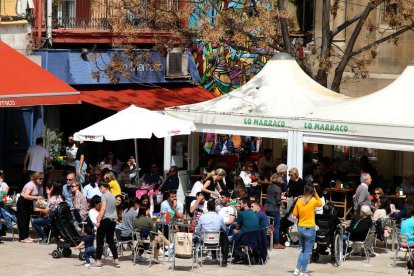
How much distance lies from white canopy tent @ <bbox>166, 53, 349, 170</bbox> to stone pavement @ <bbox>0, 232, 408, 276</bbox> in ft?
11.3

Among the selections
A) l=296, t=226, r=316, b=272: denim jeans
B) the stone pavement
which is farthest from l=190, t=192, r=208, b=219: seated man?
l=296, t=226, r=316, b=272: denim jeans

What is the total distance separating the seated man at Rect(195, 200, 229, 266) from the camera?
20234 mm

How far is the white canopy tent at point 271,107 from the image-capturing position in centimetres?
2420

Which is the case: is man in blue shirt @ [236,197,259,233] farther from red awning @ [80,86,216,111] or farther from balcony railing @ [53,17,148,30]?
balcony railing @ [53,17,148,30]

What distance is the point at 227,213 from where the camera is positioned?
70.4ft

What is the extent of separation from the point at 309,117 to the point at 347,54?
4.70 metres

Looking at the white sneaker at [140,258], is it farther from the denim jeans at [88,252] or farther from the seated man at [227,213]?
the seated man at [227,213]

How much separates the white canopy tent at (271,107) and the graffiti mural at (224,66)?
7499mm

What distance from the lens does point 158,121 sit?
24.9 metres

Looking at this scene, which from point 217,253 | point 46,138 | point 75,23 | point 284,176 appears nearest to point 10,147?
point 46,138

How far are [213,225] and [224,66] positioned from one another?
1418cm

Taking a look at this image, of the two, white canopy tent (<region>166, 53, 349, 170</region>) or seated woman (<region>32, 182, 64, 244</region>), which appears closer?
seated woman (<region>32, 182, 64, 244</region>)

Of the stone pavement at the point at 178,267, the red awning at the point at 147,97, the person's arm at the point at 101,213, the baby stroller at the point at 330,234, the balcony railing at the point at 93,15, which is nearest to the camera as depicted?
the person's arm at the point at 101,213

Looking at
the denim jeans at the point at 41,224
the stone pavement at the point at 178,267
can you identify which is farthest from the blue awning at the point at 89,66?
the stone pavement at the point at 178,267
